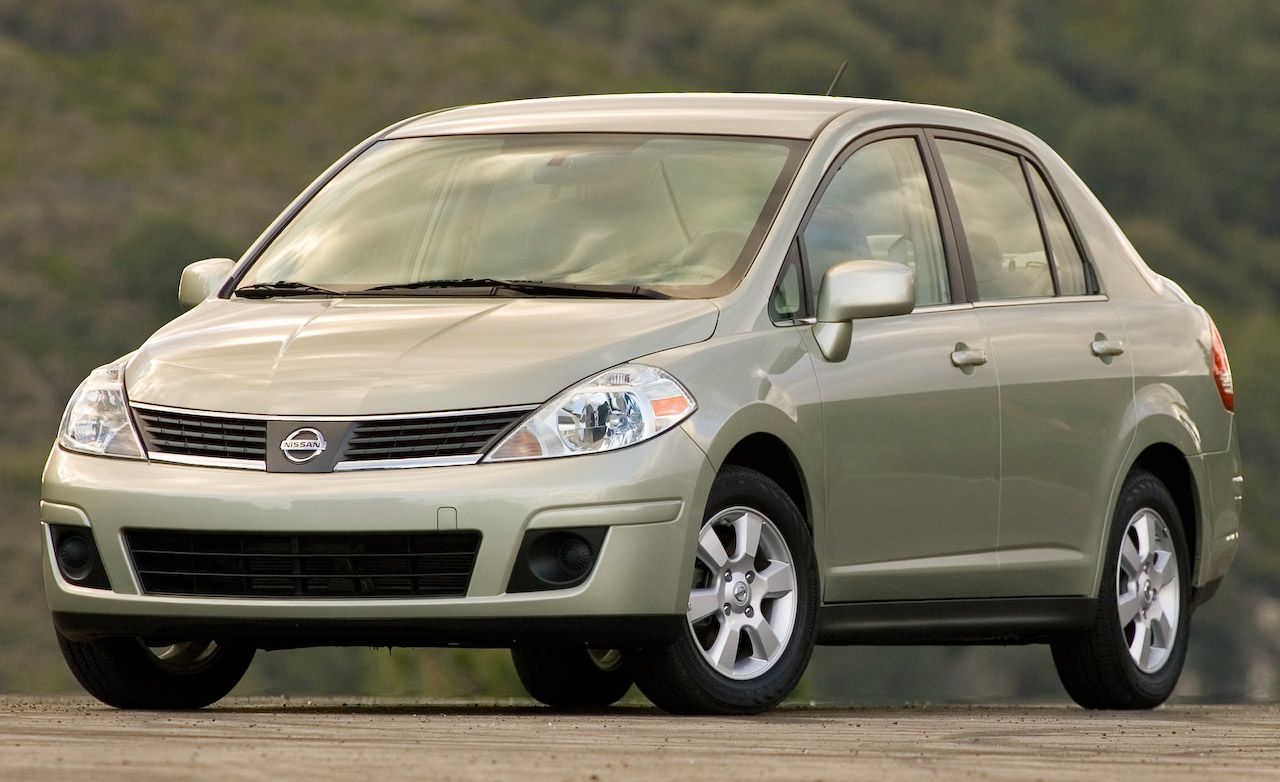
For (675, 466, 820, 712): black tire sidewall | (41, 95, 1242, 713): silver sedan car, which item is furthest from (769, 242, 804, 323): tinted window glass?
(675, 466, 820, 712): black tire sidewall

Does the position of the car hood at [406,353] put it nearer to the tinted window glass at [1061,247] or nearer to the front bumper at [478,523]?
the front bumper at [478,523]

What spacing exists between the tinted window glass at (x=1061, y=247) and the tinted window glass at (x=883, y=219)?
2.74 feet

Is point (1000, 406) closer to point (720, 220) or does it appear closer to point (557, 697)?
point (720, 220)

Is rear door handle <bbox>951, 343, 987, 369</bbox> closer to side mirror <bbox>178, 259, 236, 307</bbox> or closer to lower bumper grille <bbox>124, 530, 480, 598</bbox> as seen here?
lower bumper grille <bbox>124, 530, 480, 598</bbox>

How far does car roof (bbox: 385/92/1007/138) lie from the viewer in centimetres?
873

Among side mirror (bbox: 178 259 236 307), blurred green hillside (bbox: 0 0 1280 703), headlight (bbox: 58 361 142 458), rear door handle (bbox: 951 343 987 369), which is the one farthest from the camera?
blurred green hillside (bbox: 0 0 1280 703)

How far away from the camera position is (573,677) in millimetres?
9789

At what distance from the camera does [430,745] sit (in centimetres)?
631

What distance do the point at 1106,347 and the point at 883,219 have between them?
3.70 feet

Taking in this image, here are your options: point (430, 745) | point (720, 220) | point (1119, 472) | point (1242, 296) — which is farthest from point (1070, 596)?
point (1242, 296)

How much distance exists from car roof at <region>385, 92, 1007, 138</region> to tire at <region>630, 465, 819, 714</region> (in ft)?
4.70

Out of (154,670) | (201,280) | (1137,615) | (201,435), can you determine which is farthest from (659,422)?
(1137,615)

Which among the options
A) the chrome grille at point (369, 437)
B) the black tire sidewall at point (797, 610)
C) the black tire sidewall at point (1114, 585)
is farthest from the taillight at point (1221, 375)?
the chrome grille at point (369, 437)

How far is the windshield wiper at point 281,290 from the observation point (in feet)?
27.7
